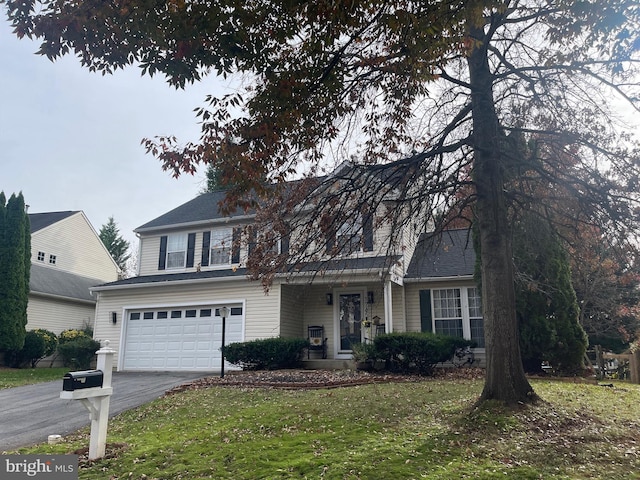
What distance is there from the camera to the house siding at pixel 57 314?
2147 centimetres

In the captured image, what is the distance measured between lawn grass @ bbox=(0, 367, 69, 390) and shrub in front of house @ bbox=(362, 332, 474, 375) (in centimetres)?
1070

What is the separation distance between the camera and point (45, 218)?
27.6 meters

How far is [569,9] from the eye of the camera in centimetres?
634

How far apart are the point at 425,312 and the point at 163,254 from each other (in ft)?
35.0

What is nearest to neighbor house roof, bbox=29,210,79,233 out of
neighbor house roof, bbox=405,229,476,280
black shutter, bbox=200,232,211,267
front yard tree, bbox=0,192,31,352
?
front yard tree, bbox=0,192,31,352

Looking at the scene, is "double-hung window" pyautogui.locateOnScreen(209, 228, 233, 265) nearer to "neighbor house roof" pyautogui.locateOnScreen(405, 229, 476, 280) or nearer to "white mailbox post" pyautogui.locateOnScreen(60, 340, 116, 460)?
"neighbor house roof" pyautogui.locateOnScreen(405, 229, 476, 280)

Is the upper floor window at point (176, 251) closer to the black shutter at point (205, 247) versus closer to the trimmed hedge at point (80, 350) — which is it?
the black shutter at point (205, 247)

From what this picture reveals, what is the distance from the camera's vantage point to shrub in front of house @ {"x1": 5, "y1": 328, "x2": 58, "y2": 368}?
19312 mm

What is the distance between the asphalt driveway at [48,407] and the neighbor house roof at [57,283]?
370 inches

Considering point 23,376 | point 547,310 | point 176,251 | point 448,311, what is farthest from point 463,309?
point 23,376

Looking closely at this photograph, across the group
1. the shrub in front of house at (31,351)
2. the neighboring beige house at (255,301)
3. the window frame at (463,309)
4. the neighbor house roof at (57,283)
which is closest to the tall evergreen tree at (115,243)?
the neighbor house roof at (57,283)

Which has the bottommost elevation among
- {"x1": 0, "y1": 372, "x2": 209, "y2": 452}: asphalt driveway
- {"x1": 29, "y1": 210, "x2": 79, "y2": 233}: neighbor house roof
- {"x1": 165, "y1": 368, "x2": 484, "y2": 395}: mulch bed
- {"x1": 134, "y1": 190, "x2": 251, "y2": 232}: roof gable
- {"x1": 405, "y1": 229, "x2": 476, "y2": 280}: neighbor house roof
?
{"x1": 0, "y1": 372, "x2": 209, "y2": 452}: asphalt driveway

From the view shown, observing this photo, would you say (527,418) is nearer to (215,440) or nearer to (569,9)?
(215,440)

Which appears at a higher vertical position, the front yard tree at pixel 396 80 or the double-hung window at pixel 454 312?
the front yard tree at pixel 396 80
